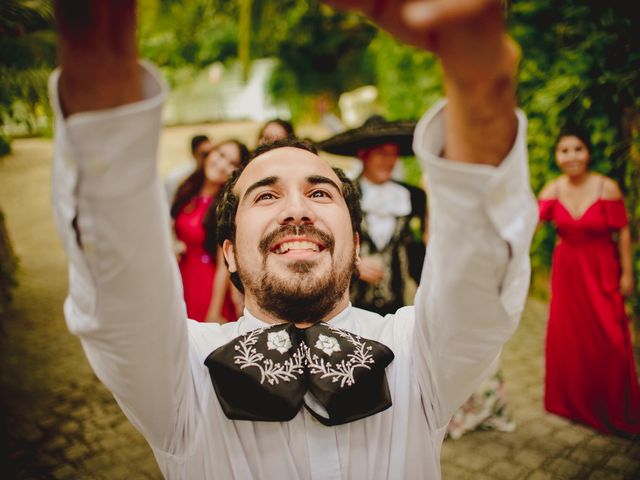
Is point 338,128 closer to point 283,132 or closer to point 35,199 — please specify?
point 283,132

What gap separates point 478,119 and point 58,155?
0.64 meters

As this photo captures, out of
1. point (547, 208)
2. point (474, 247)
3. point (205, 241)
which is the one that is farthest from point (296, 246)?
point (547, 208)

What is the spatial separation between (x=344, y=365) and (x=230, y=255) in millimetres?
636

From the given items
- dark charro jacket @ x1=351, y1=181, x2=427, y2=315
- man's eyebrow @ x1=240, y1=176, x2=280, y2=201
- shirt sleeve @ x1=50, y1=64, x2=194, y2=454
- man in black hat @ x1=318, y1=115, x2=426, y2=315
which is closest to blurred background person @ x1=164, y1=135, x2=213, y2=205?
man in black hat @ x1=318, y1=115, x2=426, y2=315

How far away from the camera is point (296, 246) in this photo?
1.26 metres

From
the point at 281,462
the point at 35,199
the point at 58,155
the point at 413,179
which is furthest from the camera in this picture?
the point at 35,199

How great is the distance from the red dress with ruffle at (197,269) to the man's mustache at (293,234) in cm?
267

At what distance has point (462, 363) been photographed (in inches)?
38.8

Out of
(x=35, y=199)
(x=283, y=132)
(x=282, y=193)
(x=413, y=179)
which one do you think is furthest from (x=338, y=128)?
(x=35, y=199)

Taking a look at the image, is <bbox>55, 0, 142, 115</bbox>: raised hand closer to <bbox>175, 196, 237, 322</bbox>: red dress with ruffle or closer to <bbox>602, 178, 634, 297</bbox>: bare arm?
<bbox>175, 196, 237, 322</bbox>: red dress with ruffle

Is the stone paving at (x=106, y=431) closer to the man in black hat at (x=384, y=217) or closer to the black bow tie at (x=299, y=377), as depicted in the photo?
the man in black hat at (x=384, y=217)

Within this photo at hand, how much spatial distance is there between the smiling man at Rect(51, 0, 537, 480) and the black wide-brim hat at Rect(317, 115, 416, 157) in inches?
83.0

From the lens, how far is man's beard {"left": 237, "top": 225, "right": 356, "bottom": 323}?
1224 mm

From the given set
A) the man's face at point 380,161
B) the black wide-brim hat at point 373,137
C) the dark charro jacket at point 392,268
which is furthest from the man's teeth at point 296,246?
the man's face at point 380,161
